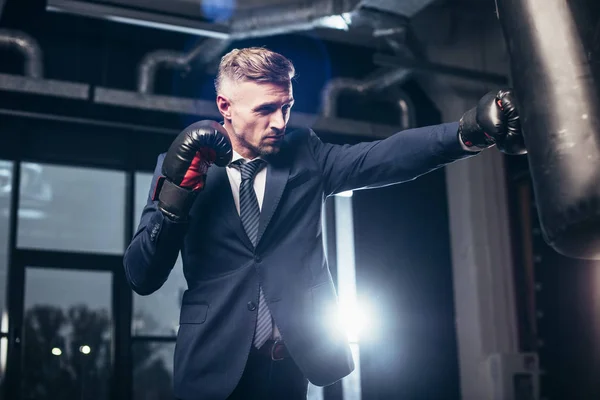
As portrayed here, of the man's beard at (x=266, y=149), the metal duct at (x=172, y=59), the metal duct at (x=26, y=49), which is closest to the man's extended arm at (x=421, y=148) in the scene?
the man's beard at (x=266, y=149)

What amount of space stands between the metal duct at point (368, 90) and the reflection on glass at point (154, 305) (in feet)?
5.22

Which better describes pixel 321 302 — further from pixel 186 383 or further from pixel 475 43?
pixel 475 43

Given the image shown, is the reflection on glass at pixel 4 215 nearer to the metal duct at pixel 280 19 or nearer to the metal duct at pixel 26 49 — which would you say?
the metal duct at pixel 26 49

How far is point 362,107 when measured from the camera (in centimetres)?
647

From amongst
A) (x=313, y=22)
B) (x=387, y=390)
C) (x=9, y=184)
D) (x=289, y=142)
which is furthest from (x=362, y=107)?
(x=289, y=142)

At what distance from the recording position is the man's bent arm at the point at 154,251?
5.45ft

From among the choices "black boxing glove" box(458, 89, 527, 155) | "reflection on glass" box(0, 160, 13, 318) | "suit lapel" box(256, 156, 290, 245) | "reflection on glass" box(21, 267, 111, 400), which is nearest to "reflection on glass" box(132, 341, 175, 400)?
"reflection on glass" box(21, 267, 111, 400)

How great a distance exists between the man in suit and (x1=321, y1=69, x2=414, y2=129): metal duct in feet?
Result: 13.1

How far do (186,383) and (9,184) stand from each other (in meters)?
4.03

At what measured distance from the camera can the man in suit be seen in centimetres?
165

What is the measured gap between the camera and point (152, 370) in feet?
18.8

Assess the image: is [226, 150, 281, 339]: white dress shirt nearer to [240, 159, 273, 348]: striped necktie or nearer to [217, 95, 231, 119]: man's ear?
[240, 159, 273, 348]: striped necktie

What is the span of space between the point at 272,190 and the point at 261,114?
0.21 meters

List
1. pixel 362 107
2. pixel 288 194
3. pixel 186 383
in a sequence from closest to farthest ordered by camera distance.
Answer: pixel 186 383
pixel 288 194
pixel 362 107
